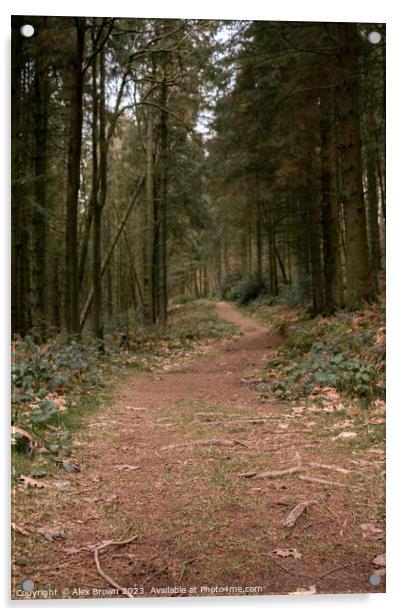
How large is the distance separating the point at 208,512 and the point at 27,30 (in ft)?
11.0

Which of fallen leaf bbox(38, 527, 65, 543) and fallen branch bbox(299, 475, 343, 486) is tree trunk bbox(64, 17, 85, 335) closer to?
fallen leaf bbox(38, 527, 65, 543)

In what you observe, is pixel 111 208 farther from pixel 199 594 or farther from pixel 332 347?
pixel 199 594

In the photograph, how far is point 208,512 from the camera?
2.61 metres

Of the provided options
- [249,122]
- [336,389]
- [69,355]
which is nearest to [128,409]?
[69,355]

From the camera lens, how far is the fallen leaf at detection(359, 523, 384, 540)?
8.45 ft

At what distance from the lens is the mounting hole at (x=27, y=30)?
10.7 ft

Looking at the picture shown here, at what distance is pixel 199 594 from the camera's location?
240 cm

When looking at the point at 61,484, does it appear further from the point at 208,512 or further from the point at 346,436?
the point at 346,436

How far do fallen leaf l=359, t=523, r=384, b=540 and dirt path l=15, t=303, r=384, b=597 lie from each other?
3cm

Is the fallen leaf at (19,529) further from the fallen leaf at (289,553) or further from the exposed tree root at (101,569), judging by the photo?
the fallen leaf at (289,553)

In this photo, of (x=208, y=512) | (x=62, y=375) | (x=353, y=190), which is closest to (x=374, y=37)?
(x=353, y=190)

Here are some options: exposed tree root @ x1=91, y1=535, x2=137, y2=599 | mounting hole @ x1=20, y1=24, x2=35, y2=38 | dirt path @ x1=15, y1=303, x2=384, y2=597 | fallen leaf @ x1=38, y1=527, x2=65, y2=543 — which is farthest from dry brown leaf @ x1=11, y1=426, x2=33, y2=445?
mounting hole @ x1=20, y1=24, x2=35, y2=38

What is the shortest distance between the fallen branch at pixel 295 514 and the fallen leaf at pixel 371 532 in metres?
0.30
